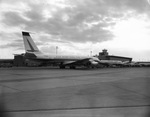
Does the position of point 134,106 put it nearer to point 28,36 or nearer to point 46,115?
point 46,115

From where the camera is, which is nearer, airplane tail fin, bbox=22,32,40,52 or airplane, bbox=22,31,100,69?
airplane, bbox=22,31,100,69

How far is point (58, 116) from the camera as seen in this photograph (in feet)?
15.4

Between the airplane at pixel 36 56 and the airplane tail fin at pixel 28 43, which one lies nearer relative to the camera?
the airplane at pixel 36 56

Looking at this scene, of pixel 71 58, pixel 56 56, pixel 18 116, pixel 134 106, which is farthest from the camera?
pixel 71 58

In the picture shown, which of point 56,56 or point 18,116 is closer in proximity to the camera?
point 18,116

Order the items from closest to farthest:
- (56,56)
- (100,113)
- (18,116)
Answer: (18,116) → (100,113) → (56,56)

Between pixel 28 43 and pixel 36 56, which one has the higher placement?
pixel 28 43

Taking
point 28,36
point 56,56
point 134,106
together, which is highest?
point 28,36

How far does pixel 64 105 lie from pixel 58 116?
1243 millimetres

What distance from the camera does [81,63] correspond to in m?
42.1

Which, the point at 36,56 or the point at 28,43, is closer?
the point at 36,56

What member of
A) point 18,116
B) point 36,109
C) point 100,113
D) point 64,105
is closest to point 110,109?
point 100,113

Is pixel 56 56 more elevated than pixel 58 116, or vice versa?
pixel 56 56

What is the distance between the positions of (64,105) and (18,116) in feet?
5.84
